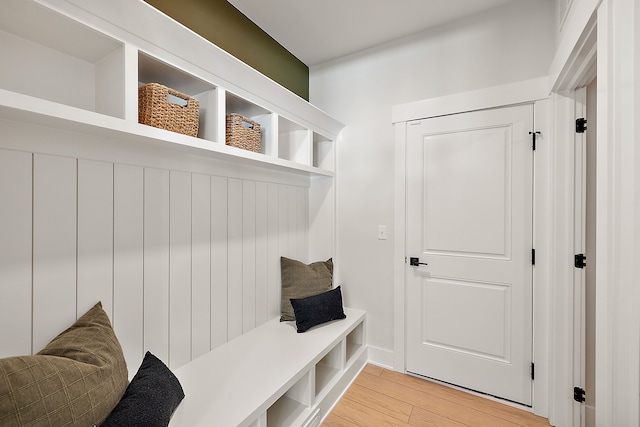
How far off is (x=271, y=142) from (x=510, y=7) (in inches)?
71.6

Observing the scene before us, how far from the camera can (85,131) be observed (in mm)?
1157

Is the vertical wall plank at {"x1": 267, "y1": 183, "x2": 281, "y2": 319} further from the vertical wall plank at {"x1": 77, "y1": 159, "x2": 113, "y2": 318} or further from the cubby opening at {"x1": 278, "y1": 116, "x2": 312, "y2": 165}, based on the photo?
the vertical wall plank at {"x1": 77, "y1": 159, "x2": 113, "y2": 318}

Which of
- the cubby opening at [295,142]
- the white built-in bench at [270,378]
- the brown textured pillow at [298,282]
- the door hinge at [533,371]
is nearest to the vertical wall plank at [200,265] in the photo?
the white built-in bench at [270,378]

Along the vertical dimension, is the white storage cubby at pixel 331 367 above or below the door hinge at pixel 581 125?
below

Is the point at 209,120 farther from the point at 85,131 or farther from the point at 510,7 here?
the point at 510,7

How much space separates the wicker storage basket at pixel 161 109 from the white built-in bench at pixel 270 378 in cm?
123

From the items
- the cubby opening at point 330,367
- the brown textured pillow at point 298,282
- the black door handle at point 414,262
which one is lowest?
the cubby opening at point 330,367

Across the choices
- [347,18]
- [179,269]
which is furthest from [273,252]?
[347,18]

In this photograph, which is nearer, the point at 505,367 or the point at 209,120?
the point at 209,120

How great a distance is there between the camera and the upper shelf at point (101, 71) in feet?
3.14

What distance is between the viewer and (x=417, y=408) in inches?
73.8

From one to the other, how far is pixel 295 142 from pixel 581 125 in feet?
6.00

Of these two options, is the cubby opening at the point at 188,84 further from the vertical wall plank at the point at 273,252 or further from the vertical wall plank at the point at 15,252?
the vertical wall plank at the point at 273,252

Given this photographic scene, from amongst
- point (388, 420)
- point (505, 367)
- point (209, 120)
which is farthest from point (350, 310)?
point (209, 120)
